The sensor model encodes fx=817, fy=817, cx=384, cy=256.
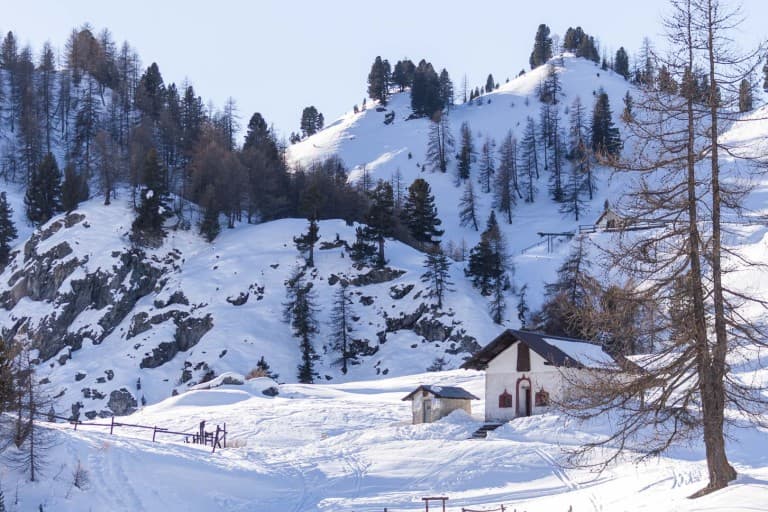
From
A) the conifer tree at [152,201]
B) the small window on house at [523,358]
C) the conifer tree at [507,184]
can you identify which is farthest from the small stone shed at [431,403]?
the conifer tree at [507,184]

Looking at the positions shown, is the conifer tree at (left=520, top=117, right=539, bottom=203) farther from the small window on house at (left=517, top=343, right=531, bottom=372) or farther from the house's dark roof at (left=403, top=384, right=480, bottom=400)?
the small window on house at (left=517, top=343, right=531, bottom=372)

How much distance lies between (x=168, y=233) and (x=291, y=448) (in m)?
53.5

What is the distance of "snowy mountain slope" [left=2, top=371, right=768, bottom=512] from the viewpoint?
2394 cm

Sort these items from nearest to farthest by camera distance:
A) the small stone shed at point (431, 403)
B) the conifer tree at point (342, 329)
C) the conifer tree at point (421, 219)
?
the small stone shed at point (431, 403), the conifer tree at point (342, 329), the conifer tree at point (421, 219)

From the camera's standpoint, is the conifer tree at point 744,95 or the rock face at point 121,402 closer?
the conifer tree at point 744,95

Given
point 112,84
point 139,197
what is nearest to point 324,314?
point 139,197

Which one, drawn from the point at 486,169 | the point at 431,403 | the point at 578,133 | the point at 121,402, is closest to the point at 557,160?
the point at 578,133

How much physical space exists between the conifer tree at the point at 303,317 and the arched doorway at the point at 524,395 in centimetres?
2950

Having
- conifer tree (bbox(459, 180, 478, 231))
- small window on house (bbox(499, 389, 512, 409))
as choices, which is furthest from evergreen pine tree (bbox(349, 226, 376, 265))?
small window on house (bbox(499, 389, 512, 409))

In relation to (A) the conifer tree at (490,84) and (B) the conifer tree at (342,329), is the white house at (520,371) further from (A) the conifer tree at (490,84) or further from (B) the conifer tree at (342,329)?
(A) the conifer tree at (490,84)

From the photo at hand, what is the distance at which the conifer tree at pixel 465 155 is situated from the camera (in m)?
133

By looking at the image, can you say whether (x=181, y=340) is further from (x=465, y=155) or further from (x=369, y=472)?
(x=465, y=155)

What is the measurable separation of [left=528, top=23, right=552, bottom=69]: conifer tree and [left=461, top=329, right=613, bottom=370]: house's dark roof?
5827 inches

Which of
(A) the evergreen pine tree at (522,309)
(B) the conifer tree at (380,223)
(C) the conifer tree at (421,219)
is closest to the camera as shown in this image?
(A) the evergreen pine tree at (522,309)
